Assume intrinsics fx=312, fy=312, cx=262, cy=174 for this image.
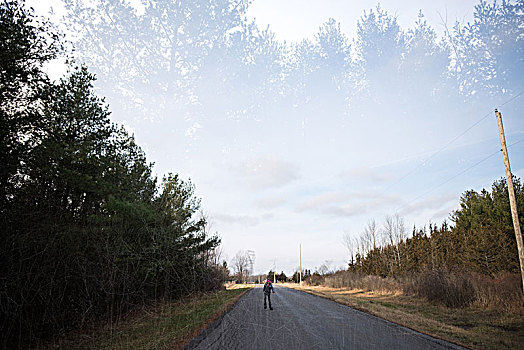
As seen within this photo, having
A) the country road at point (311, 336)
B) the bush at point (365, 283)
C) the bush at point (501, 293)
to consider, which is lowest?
the bush at point (365, 283)

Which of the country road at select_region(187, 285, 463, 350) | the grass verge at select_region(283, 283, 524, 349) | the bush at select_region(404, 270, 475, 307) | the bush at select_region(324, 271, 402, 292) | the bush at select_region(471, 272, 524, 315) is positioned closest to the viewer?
the country road at select_region(187, 285, 463, 350)

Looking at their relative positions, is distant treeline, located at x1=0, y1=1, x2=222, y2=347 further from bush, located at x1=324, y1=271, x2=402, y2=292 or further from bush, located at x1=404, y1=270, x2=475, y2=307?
bush, located at x1=324, y1=271, x2=402, y2=292

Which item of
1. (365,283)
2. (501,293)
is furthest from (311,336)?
Answer: (365,283)

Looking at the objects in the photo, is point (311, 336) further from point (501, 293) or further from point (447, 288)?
point (447, 288)

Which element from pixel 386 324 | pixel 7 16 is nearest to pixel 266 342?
pixel 386 324

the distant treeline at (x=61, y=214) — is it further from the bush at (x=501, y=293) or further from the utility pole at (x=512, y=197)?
the bush at (x=501, y=293)

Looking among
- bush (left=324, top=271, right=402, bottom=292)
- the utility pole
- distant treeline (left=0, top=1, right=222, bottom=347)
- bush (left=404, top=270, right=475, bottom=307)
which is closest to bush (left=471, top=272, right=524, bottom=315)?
bush (left=404, top=270, right=475, bottom=307)

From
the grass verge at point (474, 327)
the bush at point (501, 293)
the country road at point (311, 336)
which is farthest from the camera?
the bush at point (501, 293)

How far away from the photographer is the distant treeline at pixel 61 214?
29.3 feet

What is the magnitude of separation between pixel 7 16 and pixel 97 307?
10831 millimetres

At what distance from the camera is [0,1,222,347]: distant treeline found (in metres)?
8.94

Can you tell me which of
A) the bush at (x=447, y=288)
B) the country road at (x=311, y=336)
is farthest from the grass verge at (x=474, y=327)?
the bush at (x=447, y=288)

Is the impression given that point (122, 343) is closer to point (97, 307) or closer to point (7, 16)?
point (97, 307)

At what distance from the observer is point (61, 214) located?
1124 centimetres
